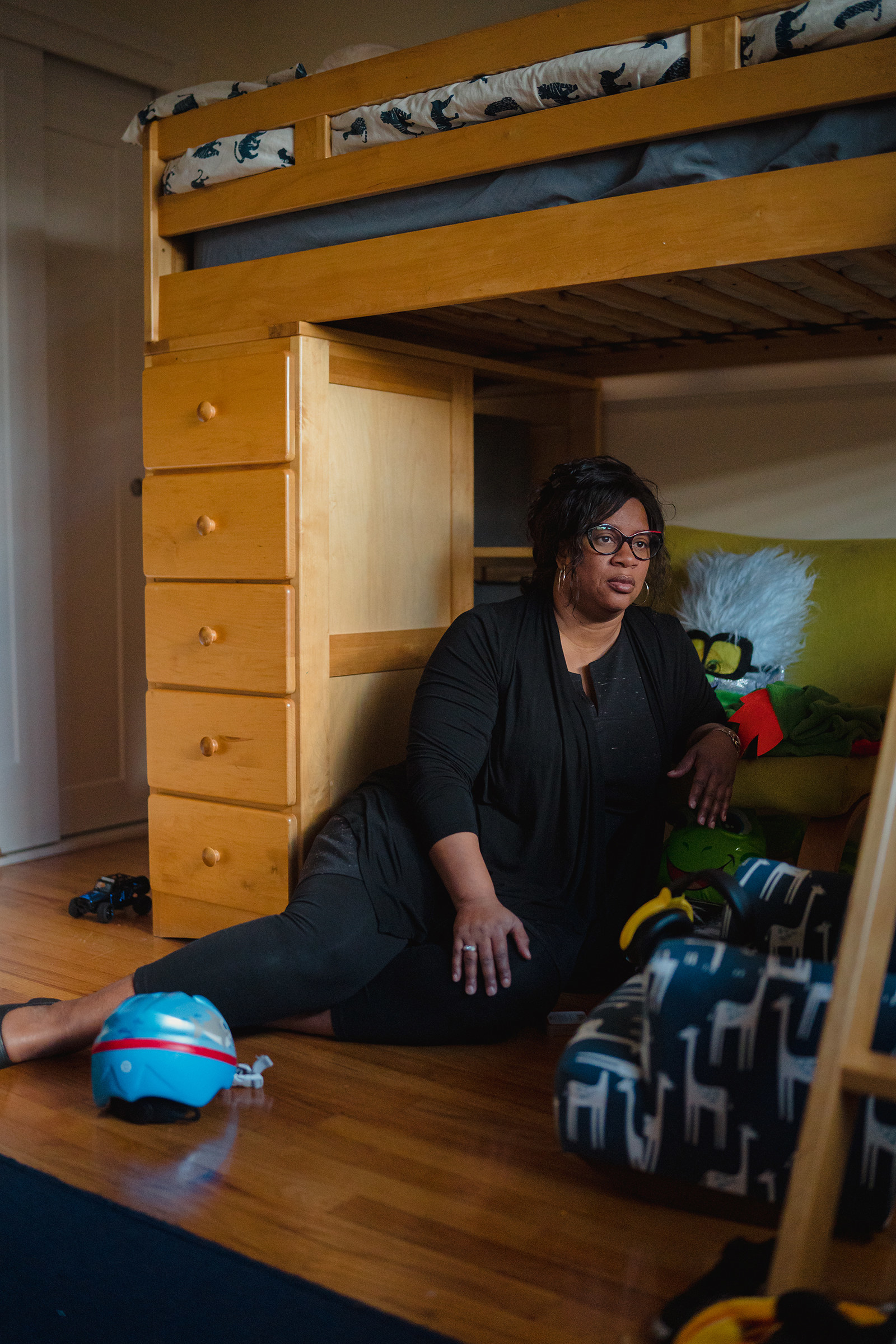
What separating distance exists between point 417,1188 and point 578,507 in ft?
3.35

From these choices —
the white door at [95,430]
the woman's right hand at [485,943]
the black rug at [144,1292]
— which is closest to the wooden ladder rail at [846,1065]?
the black rug at [144,1292]

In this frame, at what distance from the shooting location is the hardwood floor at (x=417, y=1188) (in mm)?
1076

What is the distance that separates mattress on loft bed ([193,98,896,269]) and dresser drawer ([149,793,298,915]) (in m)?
0.99

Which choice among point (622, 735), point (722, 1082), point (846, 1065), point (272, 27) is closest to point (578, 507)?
point (622, 735)

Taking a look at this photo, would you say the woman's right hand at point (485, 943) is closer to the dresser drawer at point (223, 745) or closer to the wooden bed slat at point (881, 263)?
the dresser drawer at point (223, 745)

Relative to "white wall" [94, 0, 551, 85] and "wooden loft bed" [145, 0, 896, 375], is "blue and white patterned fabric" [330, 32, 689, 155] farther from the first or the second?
"white wall" [94, 0, 551, 85]

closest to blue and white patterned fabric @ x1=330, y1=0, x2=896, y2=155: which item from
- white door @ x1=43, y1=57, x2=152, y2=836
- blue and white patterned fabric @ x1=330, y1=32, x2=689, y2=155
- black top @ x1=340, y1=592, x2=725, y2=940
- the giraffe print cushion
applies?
blue and white patterned fabric @ x1=330, y1=32, x2=689, y2=155

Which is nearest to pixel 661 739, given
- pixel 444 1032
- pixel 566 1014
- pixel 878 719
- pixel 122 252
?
pixel 878 719

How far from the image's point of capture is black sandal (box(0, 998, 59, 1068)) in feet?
5.13

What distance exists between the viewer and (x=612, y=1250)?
1.15m

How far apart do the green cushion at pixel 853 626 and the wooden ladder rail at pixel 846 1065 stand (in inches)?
44.7

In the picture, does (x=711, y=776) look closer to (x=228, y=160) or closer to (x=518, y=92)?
(x=518, y=92)

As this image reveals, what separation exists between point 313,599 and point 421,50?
34.2 inches

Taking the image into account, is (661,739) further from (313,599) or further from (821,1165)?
(821,1165)
